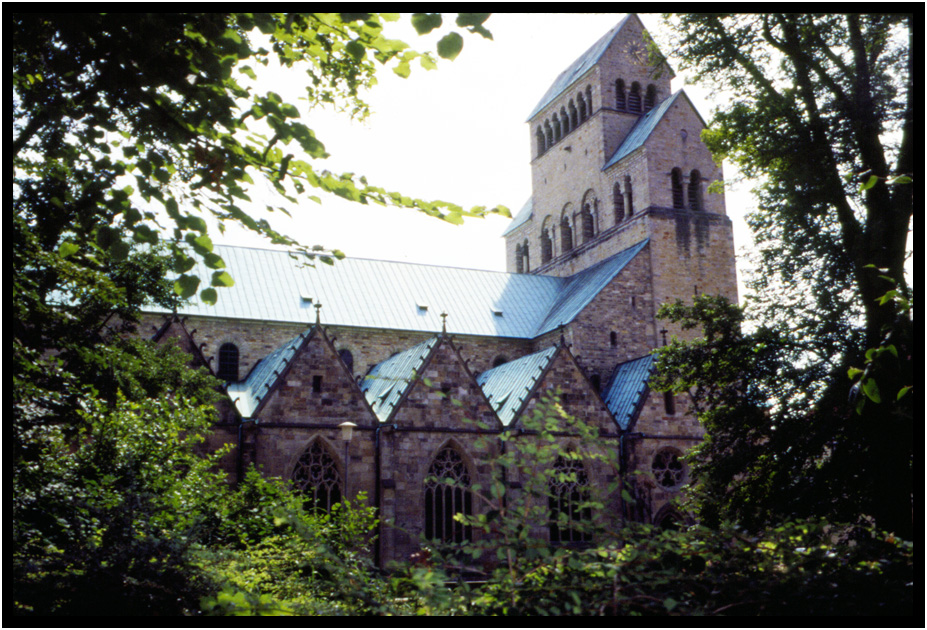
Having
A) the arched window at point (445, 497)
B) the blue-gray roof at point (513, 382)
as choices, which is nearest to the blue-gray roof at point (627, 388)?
the blue-gray roof at point (513, 382)

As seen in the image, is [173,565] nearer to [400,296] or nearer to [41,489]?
[41,489]

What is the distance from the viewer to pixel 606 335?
93.5 ft

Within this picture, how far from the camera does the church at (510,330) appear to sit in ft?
65.6

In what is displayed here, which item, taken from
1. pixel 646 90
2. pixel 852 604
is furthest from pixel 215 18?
pixel 646 90

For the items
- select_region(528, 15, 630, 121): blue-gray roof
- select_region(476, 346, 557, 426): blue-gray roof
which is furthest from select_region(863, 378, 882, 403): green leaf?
select_region(528, 15, 630, 121): blue-gray roof

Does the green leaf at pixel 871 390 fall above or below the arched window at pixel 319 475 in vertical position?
above

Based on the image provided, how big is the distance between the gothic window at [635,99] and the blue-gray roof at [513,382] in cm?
1704

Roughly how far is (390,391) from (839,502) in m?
13.7

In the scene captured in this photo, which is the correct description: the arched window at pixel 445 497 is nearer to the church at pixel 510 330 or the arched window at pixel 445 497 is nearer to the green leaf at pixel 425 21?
the church at pixel 510 330

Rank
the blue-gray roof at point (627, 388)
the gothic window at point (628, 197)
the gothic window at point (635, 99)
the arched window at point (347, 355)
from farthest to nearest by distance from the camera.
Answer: the gothic window at point (635, 99), the gothic window at point (628, 197), the arched window at point (347, 355), the blue-gray roof at point (627, 388)

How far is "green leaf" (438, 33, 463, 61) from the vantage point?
4.64 m

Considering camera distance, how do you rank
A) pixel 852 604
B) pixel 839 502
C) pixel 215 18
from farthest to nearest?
pixel 839 502 → pixel 215 18 → pixel 852 604

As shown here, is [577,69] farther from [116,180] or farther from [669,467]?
[116,180]

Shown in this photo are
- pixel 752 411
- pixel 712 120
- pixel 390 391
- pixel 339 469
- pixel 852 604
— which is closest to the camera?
pixel 852 604
